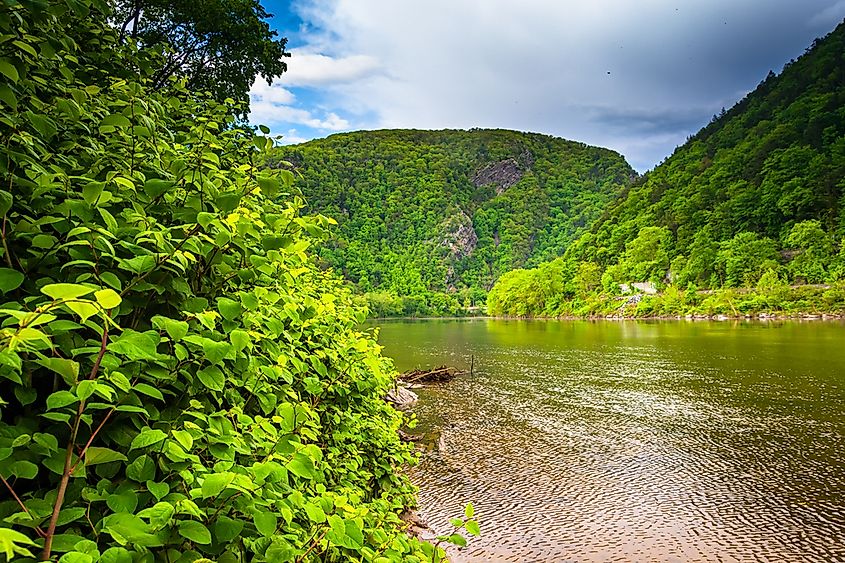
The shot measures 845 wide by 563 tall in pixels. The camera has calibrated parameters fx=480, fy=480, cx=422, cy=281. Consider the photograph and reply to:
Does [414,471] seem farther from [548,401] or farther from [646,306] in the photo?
[646,306]

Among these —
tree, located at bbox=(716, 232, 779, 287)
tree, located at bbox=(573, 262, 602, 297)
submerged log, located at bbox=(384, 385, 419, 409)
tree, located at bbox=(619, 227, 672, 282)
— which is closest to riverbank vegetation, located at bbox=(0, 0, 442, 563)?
submerged log, located at bbox=(384, 385, 419, 409)

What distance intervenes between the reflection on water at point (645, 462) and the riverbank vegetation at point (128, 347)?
7783 mm

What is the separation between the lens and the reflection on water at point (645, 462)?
352 inches

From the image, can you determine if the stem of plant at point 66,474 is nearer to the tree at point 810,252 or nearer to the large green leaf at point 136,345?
the large green leaf at point 136,345

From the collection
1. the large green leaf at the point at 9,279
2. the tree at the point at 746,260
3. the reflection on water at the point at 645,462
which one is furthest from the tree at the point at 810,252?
the large green leaf at the point at 9,279

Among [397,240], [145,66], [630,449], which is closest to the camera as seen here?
[145,66]

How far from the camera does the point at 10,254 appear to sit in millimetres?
1804

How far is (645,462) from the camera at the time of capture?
43.2 feet

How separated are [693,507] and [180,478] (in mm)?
11617

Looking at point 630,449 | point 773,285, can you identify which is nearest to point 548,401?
point 630,449

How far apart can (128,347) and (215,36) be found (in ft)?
49.6

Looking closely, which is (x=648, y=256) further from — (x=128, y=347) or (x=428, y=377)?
(x=128, y=347)

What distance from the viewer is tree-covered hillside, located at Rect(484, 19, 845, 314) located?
268ft

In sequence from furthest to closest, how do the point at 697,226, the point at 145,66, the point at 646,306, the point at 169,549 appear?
1. the point at 697,226
2. the point at 646,306
3. the point at 145,66
4. the point at 169,549
